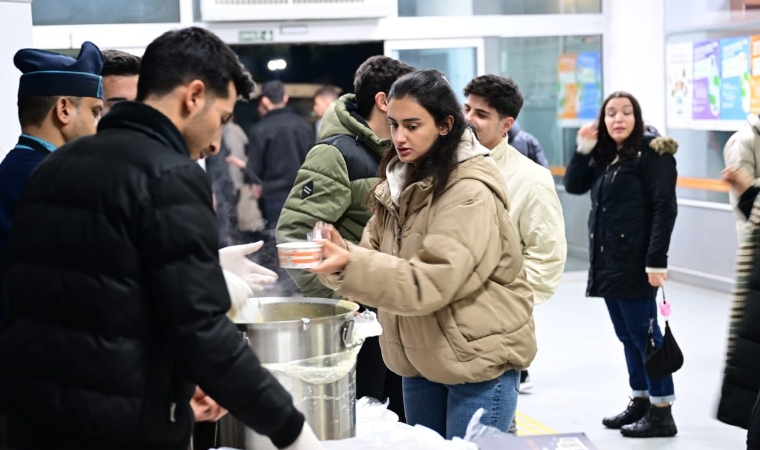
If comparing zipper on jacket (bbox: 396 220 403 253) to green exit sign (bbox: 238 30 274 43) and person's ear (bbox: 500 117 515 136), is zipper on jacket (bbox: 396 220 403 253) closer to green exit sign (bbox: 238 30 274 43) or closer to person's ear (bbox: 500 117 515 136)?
person's ear (bbox: 500 117 515 136)

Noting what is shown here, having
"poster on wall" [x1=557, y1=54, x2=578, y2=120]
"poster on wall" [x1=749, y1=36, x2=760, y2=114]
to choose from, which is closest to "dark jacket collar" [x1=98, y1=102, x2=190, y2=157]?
"poster on wall" [x1=749, y1=36, x2=760, y2=114]

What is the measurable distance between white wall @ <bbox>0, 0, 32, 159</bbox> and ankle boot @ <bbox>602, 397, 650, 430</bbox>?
3.12 metres

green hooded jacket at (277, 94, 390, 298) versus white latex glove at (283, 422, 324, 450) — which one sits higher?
green hooded jacket at (277, 94, 390, 298)

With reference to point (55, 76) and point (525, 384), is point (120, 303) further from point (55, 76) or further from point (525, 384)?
point (525, 384)

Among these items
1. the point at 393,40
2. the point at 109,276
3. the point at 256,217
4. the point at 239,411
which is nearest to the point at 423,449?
the point at 239,411

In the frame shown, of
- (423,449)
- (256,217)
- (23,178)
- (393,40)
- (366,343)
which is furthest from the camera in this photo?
(393,40)

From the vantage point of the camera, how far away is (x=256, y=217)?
8.90 m

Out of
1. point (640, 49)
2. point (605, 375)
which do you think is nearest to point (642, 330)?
point (605, 375)

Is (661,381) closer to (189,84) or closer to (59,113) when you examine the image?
(59,113)

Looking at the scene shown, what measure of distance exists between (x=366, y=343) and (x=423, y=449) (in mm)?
1204

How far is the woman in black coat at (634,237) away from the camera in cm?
473

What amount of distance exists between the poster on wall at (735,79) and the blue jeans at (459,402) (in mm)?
6483

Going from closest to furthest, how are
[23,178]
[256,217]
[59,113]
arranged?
[23,178] < [59,113] < [256,217]

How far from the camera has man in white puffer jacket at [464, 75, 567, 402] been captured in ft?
11.7
